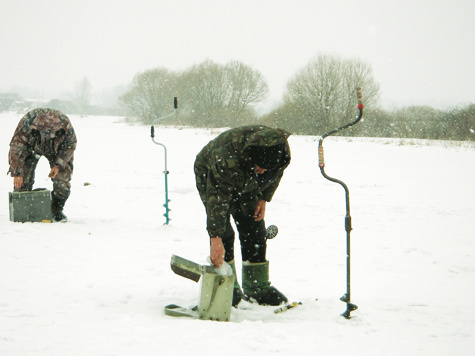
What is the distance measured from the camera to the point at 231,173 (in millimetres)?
3090

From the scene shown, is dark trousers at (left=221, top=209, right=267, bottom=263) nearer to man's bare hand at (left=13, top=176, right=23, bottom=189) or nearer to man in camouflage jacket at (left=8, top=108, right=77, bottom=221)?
man in camouflage jacket at (left=8, top=108, right=77, bottom=221)

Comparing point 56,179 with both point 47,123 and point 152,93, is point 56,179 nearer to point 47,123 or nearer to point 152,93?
point 47,123

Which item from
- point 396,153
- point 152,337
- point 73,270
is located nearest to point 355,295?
point 152,337

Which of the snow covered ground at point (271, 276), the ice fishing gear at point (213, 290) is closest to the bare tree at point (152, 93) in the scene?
the snow covered ground at point (271, 276)

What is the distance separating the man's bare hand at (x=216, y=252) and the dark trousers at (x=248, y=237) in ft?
1.13

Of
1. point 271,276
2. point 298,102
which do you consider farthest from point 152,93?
point 271,276

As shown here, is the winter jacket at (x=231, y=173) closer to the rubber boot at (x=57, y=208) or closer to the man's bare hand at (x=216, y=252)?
the man's bare hand at (x=216, y=252)

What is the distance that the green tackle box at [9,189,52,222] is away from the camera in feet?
19.2

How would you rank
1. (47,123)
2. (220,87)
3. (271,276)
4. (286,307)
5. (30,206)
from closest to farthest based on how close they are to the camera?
(286,307) → (271,276) → (47,123) → (30,206) → (220,87)

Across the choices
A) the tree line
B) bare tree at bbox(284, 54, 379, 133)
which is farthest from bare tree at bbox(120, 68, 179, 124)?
bare tree at bbox(284, 54, 379, 133)

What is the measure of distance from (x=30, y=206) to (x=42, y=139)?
946 mm

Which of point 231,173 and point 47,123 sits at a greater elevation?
point 47,123

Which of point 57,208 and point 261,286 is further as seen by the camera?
point 57,208

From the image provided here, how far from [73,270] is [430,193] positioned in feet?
28.2
